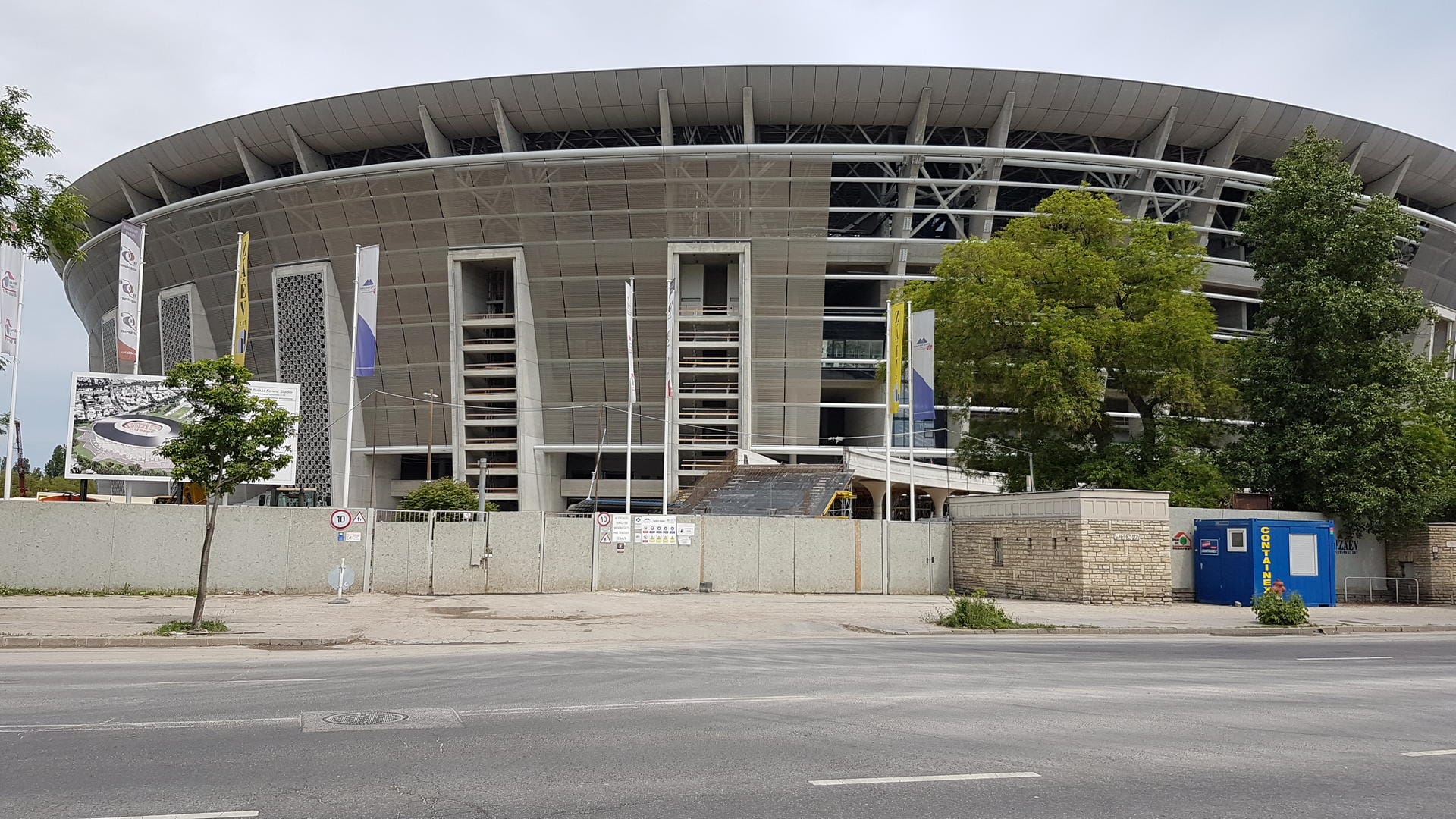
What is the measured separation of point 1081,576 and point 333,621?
1857cm

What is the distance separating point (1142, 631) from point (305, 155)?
49.5m

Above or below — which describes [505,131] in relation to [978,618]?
above

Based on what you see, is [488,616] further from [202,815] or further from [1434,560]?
[1434,560]

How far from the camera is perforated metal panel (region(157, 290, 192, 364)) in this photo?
193 ft

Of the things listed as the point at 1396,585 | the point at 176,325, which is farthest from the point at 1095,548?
the point at 176,325

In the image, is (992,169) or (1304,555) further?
(992,169)

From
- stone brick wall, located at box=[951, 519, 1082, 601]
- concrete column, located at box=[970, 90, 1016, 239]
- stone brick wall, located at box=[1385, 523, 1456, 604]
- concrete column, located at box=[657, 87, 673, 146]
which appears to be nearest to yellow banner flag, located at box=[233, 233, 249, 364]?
concrete column, located at box=[657, 87, 673, 146]

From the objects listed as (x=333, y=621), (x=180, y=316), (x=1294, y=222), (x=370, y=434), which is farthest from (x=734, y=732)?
(x=180, y=316)

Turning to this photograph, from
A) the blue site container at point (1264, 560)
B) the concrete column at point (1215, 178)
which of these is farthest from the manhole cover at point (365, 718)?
the concrete column at point (1215, 178)

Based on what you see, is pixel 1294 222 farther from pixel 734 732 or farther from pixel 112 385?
pixel 112 385

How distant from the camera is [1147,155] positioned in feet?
177

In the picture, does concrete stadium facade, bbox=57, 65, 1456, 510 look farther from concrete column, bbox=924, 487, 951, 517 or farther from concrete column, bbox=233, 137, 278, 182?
concrete column, bbox=924, 487, 951, 517

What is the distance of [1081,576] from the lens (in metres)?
26.5

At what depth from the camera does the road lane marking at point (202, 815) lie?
5.47 meters
